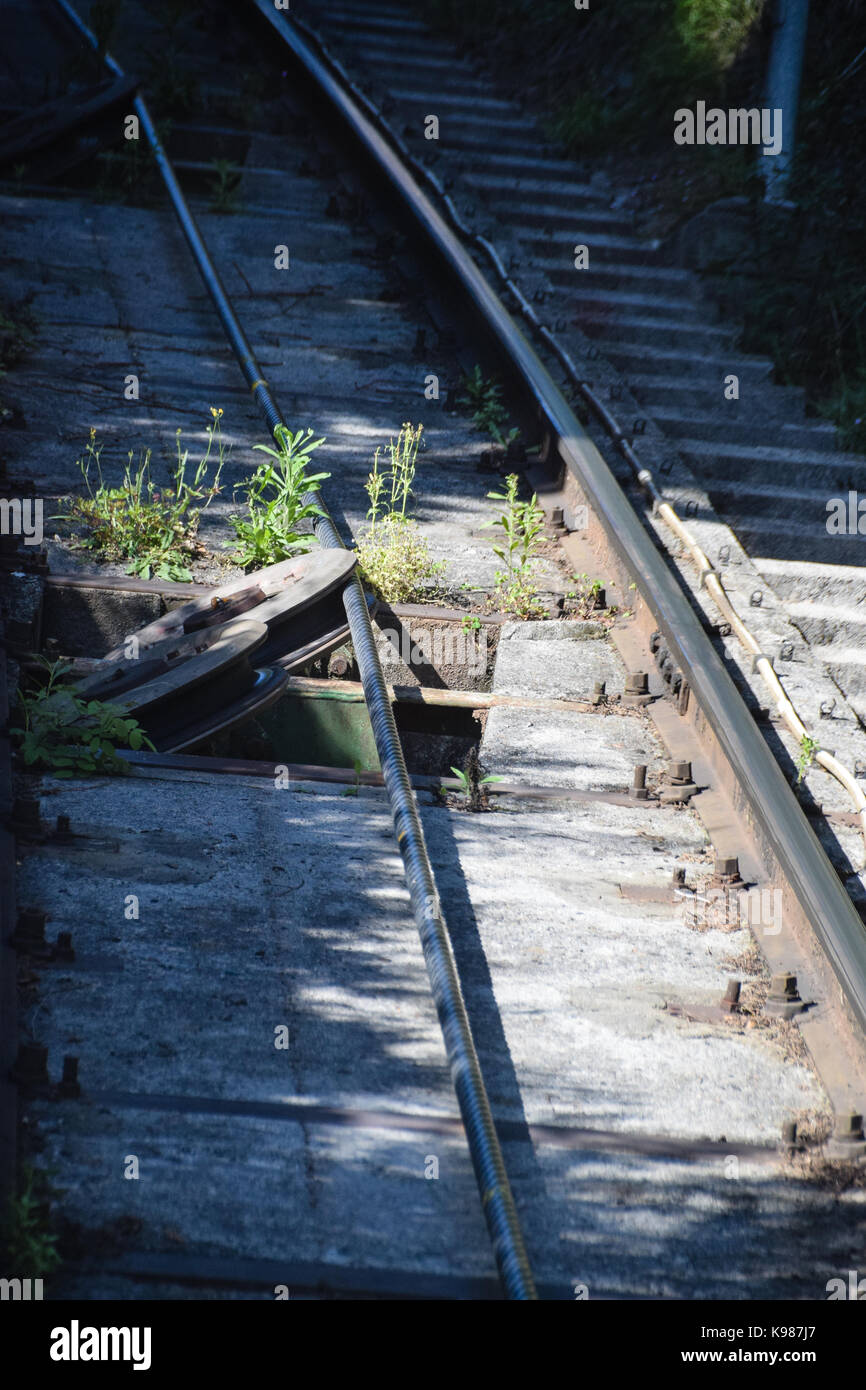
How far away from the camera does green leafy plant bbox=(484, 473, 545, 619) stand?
5.29 meters

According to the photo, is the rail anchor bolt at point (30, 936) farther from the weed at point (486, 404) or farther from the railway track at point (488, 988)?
the weed at point (486, 404)

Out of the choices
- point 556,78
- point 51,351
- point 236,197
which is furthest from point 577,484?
point 556,78

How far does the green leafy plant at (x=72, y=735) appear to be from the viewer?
3963 millimetres

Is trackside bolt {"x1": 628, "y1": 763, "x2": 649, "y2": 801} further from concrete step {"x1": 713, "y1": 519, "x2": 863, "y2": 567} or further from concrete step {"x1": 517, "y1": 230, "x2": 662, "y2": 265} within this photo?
concrete step {"x1": 517, "y1": 230, "x2": 662, "y2": 265}

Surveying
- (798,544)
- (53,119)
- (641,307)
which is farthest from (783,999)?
(53,119)

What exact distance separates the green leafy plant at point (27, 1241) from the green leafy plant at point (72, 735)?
1.70 metres

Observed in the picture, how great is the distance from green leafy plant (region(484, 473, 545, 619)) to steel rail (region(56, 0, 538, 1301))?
69cm

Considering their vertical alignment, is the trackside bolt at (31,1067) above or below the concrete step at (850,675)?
below

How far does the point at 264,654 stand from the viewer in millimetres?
4695

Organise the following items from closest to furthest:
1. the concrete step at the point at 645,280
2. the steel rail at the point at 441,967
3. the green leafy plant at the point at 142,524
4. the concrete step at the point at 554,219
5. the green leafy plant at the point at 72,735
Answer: the steel rail at the point at 441,967 → the green leafy plant at the point at 72,735 → the green leafy plant at the point at 142,524 → the concrete step at the point at 645,280 → the concrete step at the point at 554,219

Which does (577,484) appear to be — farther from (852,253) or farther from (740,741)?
(852,253)

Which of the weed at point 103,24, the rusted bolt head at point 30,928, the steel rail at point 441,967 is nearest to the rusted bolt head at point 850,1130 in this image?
the steel rail at point 441,967

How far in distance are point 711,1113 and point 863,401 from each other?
203 inches

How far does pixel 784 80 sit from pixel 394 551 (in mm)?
4984
